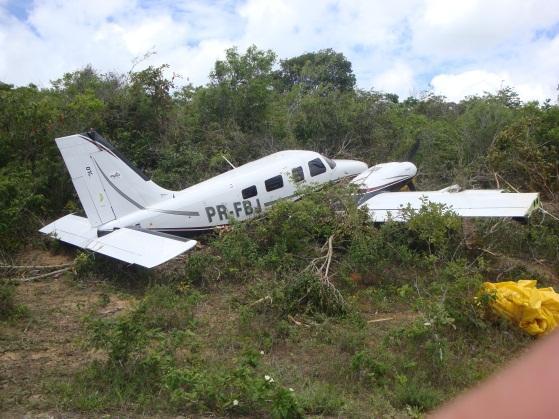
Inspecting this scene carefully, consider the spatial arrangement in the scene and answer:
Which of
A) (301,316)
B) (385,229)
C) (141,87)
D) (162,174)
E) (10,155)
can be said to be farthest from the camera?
(141,87)

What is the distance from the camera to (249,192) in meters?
11.8

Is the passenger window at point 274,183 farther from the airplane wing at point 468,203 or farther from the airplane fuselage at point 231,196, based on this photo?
the airplane wing at point 468,203

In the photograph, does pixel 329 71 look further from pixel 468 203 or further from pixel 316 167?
pixel 468 203

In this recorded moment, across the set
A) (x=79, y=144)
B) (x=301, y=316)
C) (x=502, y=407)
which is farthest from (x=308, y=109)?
(x=502, y=407)

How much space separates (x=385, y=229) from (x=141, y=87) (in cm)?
966

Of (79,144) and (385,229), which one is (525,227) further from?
(79,144)

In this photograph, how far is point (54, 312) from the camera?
8211 mm

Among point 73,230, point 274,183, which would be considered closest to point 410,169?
point 274,183

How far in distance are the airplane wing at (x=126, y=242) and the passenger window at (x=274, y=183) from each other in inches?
114

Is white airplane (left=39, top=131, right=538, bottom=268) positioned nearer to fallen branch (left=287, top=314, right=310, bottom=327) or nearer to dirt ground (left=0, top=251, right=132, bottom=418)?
dirt ground (left=0, top=251, right=132, bottom=418)

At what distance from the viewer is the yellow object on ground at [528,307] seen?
23.8ft

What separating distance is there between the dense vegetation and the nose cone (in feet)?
6.62

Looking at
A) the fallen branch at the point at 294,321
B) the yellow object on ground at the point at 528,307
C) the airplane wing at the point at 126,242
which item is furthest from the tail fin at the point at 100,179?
the yellow object on ground at the point at 528,307

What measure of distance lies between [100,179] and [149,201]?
3.46ft
